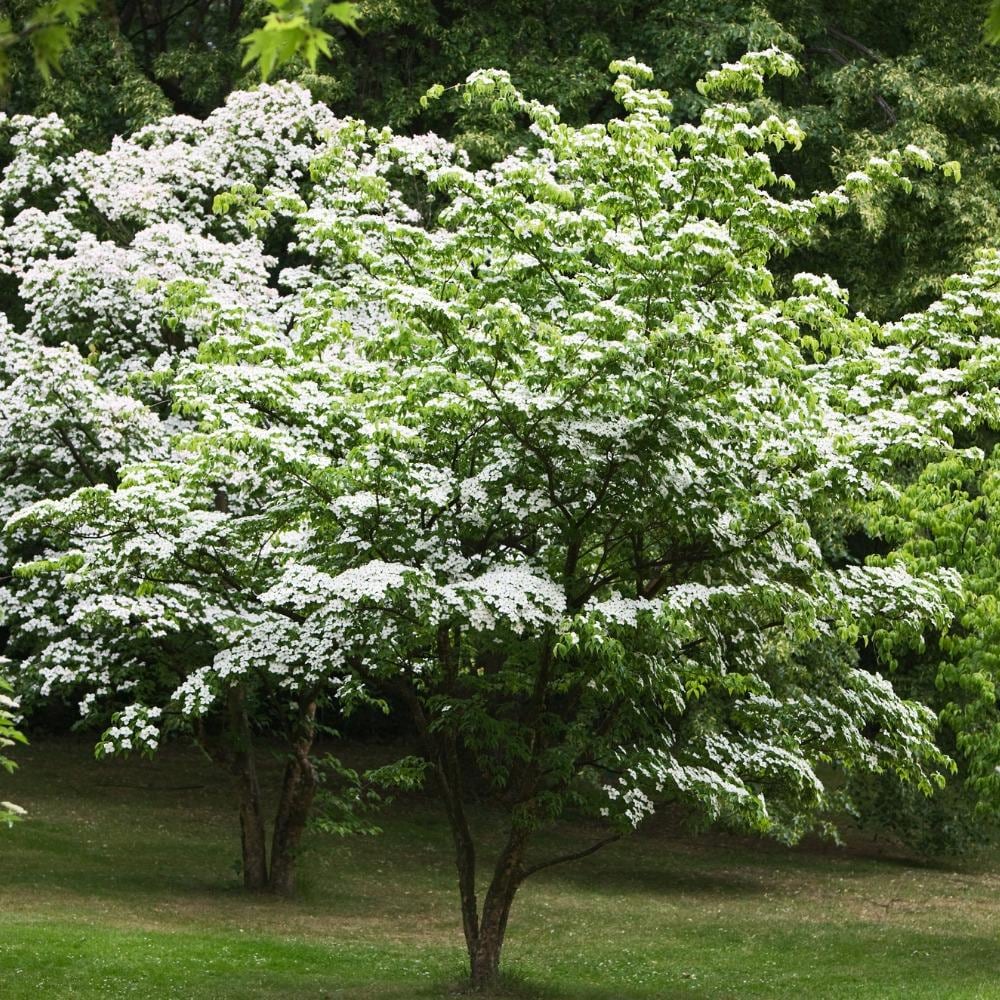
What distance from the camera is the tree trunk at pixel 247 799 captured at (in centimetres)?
1695

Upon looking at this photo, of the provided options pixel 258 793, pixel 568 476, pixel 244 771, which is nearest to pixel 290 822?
pixel 258 793

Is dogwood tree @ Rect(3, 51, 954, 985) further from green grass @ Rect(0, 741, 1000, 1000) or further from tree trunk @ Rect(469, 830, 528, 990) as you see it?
green grass @ Rect(0, 741, 1000, 1000)

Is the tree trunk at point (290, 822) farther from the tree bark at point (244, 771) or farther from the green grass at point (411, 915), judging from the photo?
the green grass at point (411, 915)

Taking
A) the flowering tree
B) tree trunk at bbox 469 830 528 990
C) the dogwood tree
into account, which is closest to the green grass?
tree trunk at bbox 469 830 528 990

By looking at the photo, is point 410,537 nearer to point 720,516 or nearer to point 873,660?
point 720,516

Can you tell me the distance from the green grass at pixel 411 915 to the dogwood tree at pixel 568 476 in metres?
2.42

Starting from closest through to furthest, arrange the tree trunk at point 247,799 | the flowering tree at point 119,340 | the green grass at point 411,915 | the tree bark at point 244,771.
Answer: the green grass at point 411,915
the flowering tree at point 119,340
the tree bark at point 244,771
the tree trunk at point 247,799

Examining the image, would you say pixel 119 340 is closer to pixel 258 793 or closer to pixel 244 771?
pixel 244 771

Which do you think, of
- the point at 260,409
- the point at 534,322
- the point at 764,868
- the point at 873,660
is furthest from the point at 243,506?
the point at 873,660

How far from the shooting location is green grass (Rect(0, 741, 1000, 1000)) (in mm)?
13227

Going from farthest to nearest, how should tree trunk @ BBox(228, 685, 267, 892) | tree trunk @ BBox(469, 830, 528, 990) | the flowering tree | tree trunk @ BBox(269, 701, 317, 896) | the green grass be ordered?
tree trunk @ BBox(269, 701, 317, 896)
tree trunk @ BBox(228, 685, 267, 892)
the flowering tree
the green grass
tree trunk @ BBox(469, 830, 528, 990)

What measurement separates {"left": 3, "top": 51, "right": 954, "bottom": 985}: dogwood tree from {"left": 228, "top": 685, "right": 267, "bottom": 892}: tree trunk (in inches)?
190

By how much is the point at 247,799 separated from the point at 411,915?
256 cm

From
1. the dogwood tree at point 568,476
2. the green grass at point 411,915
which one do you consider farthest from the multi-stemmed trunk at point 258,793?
the dogwood tree at point 568,476
